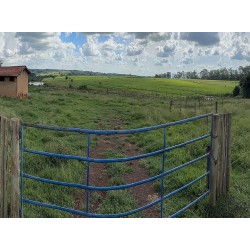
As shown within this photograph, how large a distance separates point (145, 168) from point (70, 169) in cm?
191

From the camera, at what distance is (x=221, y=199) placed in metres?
5.76

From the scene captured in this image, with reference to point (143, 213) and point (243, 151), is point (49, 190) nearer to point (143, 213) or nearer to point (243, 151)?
point (143, 213)

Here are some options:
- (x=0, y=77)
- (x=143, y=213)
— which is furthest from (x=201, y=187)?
(x=0, y=77)

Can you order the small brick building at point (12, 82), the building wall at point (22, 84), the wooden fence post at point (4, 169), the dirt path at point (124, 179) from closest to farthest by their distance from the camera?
the wooden fence post at point (4, 169)
the dirt path at point (124, 179)
the small brick building at point (12, 82)
the building wall at point (22, 84)

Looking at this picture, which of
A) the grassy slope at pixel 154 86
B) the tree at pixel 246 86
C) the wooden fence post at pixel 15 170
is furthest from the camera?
the grassy slope at pixel 154 86

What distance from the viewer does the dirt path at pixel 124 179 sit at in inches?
226

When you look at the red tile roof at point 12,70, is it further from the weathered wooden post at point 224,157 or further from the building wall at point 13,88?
the weathered wooden post at point 224,157

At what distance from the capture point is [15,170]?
4.56m

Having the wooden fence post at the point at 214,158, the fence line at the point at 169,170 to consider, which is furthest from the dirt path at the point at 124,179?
the wooden fence post at the point at 214,158

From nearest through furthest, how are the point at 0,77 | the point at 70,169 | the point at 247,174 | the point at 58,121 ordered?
the point at 70,169 < the point at 247,174 < the point at 58,121 < the point at 0,77

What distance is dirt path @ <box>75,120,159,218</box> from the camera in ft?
18.8

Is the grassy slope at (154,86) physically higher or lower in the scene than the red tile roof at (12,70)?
lower

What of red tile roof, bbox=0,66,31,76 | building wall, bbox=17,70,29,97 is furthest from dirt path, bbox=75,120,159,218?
red tile roof, bbox=0,66,31,76

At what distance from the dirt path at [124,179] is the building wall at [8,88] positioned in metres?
20.8
